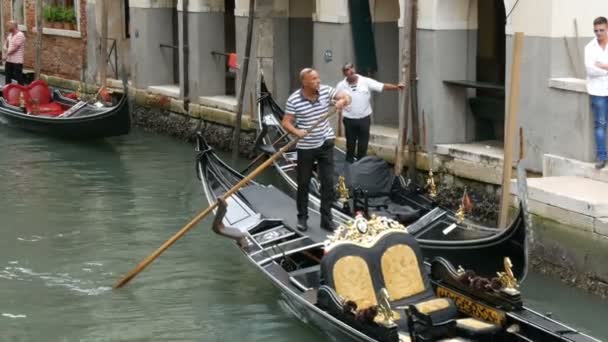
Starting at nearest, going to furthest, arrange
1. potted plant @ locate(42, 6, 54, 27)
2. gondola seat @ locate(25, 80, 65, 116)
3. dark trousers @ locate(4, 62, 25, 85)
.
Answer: gondola seat @ locate(25, 80, 65, 116)
dark trousers @ locate(4, 62, 25, 85)
potted plant @ locate(42, 6, 54, 27)

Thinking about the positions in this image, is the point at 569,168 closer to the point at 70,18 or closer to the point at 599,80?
the point at 599,80

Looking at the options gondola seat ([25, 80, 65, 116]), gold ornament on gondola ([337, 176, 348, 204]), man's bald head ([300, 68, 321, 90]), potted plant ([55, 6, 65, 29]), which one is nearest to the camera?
man's bald head ([300, 68, 321, 90])

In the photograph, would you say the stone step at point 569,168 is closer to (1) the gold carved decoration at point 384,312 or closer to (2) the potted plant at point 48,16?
(1) the gold carved decoration at point 384,312

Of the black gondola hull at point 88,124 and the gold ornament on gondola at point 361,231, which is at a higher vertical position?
the gold ornament on gondola at point 361,231

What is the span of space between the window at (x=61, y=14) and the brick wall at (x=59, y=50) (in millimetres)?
120

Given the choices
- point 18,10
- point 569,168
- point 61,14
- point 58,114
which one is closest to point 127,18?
point 61,14

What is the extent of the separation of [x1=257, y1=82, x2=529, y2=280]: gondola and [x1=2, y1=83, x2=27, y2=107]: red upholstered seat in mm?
4149

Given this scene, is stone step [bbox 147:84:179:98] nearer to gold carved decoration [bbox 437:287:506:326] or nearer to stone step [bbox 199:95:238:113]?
stone step [bbox 199:95:238:113]

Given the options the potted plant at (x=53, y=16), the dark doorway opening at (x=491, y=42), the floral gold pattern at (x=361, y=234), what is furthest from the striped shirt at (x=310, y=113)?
the potted plant at (x=53, y=16)

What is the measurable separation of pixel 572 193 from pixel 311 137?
46.8 inches

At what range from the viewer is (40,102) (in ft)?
33.7

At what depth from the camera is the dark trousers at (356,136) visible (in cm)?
659

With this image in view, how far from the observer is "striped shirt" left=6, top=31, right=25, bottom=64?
11122 millimetres

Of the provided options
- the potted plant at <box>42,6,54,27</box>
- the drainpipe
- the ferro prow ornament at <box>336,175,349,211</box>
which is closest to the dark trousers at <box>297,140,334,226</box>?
the ferro prow ornament at <box>336,175,349,211</box>
